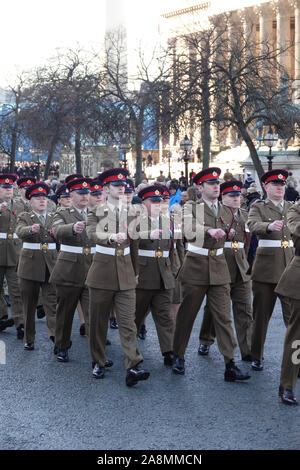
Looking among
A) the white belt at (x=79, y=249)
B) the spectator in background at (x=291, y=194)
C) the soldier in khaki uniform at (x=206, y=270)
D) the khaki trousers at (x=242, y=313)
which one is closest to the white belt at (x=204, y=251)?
the soldier in khaki uniform at (x=206, y=270)

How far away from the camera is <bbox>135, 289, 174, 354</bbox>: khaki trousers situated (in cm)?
816

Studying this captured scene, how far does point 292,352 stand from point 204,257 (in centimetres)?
150

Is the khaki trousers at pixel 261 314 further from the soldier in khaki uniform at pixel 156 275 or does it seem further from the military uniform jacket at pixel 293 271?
the military uniform jacket at pixel 293 271

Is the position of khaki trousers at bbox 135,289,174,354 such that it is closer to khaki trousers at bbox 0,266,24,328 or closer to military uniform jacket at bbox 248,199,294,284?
military uniform jacket at bbox 248,199,294,284

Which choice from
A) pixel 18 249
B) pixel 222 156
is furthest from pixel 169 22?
pixel 18 249

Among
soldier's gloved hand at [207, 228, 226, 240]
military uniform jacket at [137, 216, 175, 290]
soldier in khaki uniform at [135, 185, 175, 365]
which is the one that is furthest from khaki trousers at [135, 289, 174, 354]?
soldier's gloved hand at [207, 228, 226, 240]

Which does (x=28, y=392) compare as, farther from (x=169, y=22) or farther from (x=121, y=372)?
(x=169, y=22)

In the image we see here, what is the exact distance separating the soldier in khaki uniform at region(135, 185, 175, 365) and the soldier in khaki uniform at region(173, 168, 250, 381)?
0.36 meters

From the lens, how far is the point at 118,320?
7.39m

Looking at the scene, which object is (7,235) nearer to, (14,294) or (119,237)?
(14,294)

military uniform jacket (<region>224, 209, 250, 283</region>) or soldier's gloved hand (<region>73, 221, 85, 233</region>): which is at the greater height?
soldier's gloved hand (<region>73, 221, 85, 233</region>)

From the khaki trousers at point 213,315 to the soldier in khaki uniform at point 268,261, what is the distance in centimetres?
37

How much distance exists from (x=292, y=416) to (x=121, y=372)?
2149 millimetres

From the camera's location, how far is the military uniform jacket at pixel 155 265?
8203 millimetres
